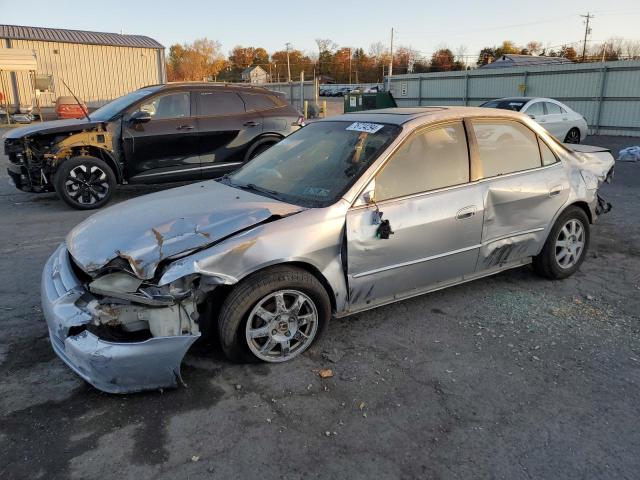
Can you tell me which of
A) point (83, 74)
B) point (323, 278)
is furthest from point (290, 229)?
point (83, 74)

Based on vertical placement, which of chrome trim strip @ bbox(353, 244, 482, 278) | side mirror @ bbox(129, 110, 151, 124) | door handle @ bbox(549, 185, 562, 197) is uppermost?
side mirror @ bbox(129, 110, 151, 124)

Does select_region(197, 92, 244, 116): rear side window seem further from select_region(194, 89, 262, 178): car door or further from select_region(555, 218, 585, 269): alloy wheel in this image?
select_region(555, 218, 585, 269): alloy wheel

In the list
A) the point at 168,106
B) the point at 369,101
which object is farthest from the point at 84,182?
the point at 369,101

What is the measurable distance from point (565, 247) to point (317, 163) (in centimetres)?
251

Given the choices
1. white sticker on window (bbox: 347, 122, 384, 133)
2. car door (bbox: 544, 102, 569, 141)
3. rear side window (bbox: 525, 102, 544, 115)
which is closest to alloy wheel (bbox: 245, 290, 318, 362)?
white sticker on window (bbox: 347, 122, 384, 133)

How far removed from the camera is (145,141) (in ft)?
26.1

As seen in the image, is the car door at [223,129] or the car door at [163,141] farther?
the car door at [223,129]

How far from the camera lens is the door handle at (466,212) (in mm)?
3891

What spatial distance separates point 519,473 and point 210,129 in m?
7.22

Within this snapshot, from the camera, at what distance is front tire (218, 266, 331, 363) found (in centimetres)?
313

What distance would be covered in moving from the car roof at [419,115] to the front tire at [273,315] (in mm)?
1489

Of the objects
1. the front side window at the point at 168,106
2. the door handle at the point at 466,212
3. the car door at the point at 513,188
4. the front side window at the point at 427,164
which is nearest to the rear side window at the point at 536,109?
the front side window at the point at 168,106

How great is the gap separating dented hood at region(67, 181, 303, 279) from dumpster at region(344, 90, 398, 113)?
776 inches

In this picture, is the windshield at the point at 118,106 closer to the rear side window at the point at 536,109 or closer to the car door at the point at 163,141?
the car door at the point at 163,141
